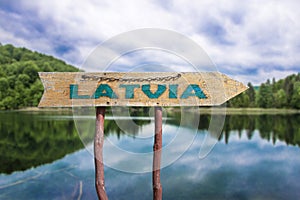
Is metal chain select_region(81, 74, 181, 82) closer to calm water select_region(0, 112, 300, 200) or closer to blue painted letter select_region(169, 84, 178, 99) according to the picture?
blue painted letter select_region(169, 84, 178, 99)

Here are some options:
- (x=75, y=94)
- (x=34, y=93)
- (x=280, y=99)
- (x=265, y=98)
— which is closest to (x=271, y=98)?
(x=265, y=98)

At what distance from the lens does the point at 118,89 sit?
2.69m

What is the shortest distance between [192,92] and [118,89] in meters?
0.79

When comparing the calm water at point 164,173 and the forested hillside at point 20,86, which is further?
the forested hillside at point 20,86

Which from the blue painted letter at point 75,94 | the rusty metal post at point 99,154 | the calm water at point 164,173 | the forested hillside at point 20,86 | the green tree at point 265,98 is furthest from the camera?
the green tree at point 265,98

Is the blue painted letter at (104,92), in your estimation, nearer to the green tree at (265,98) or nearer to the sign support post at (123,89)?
the sign support post at (123,89)

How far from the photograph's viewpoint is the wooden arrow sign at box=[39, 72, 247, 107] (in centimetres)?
268

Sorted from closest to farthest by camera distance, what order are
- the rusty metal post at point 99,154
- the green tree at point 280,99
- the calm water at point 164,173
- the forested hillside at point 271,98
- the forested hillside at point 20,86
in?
the rusty metal post at point 99,154, the calm water at point 164,173, the forested hillside at point 20,86, the forested hillside at point 271,98, the green tree at point 280,99

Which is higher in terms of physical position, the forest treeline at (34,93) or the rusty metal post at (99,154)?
the forest treeline at (34,93)

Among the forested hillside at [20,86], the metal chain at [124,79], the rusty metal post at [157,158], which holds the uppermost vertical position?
the forested hillside at [20,86]

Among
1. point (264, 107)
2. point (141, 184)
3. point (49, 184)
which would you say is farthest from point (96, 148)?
point (264, 107)

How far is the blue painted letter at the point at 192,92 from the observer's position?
271cm

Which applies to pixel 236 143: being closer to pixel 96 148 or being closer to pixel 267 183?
pixel 267 183

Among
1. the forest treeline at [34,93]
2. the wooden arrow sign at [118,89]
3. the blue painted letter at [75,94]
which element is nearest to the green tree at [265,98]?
the forest treeline at [34,93]
